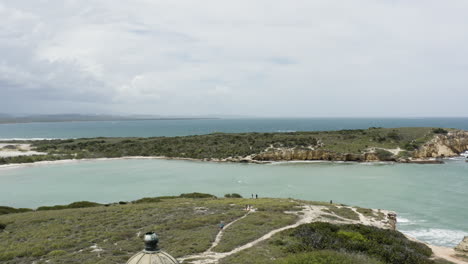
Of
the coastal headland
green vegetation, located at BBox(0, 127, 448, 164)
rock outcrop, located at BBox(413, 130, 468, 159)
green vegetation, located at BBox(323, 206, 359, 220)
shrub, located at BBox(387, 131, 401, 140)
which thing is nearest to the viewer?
the coastal headland

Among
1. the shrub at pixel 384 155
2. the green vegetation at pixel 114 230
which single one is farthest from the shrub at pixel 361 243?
the shrub at pixel 384 155

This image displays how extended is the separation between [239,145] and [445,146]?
47.3 m

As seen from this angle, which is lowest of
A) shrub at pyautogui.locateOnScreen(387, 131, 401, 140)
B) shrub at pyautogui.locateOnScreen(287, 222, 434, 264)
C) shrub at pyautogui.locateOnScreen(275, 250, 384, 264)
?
shrub at pyautogui.locateOnScreen(287, 222, 434, 264)

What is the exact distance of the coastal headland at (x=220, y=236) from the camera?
13.7 metres

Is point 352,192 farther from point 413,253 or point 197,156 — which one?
point 197,156

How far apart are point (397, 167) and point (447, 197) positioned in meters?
21.8

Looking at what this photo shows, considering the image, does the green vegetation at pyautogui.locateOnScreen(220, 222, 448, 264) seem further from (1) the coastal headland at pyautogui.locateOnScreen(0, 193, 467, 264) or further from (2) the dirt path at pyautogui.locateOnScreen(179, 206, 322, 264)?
(2) the dirt path at pyautogui.locateOnScreen(179, 206, 322, 264)

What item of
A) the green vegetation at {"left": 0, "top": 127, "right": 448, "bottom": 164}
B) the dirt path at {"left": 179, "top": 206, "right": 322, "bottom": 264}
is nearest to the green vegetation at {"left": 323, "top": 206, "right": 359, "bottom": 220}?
the dirt path at {"left": 179, "top": 206, "right": 322, "bottom": 264}

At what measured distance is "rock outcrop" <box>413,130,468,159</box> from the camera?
63562 mm

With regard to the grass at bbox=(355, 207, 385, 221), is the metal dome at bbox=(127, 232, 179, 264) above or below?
above

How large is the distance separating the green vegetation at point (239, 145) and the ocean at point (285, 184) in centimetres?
724

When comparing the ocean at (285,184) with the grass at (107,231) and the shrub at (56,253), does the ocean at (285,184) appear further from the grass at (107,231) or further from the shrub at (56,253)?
the shrub at (56,253)

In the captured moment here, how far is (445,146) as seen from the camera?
222ft

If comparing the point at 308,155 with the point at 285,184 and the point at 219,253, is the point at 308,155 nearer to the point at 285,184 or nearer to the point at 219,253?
the point at 285,184
